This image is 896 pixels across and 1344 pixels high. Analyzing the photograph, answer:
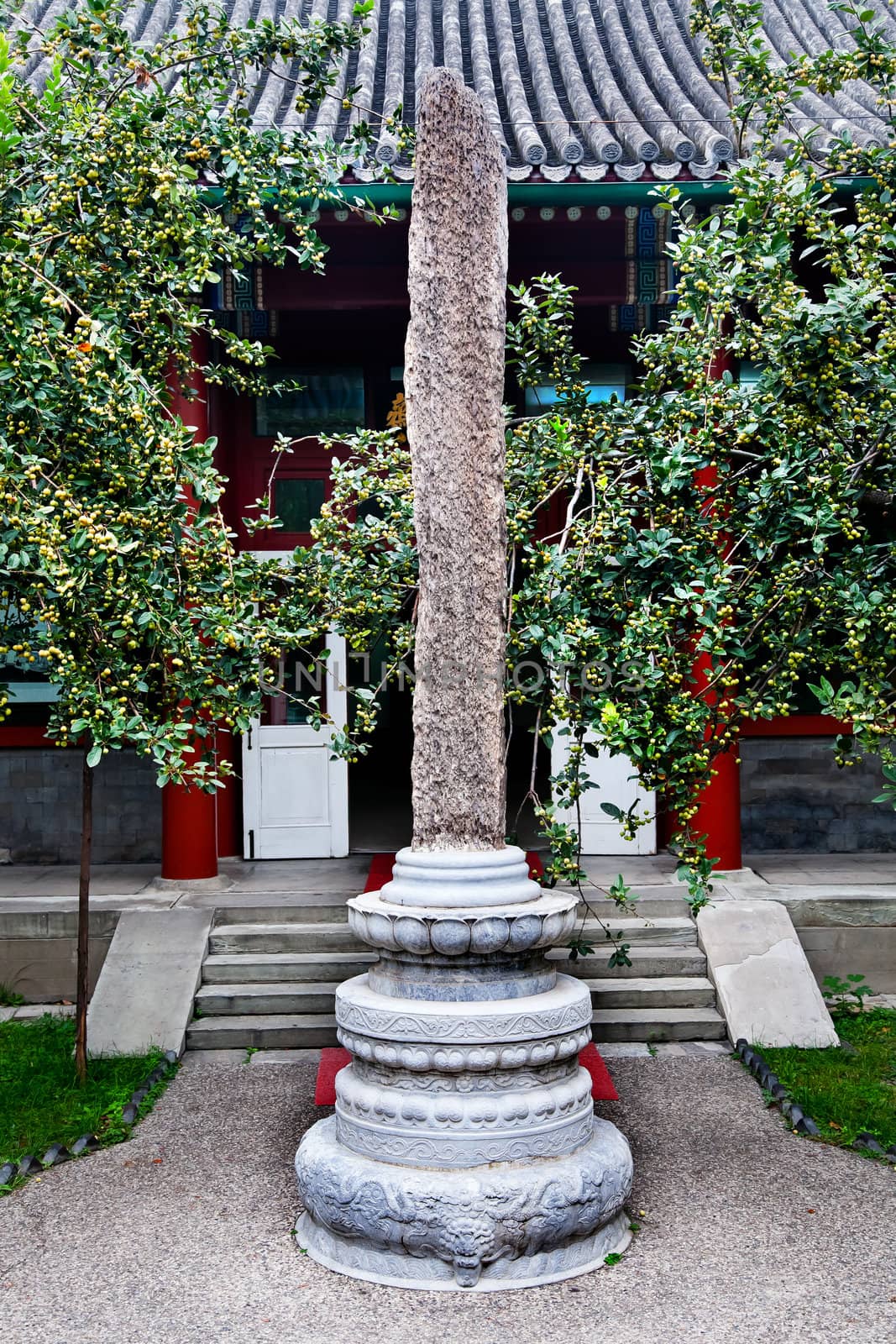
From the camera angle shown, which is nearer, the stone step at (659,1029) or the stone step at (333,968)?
the stone step at (659,1029)

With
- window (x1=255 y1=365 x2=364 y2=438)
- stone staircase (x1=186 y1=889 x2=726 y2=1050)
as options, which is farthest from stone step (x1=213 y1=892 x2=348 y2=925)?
window (x1=255 y1=365 x2=364 y2=438)

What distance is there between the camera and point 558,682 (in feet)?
13.2

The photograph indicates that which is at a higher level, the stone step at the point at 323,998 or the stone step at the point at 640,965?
the stone step at the point at 640,965

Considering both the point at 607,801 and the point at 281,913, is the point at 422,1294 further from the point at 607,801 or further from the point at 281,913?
the point at 607,801

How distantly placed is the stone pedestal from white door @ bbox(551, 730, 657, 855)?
426cm

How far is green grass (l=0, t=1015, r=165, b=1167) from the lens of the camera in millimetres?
4605

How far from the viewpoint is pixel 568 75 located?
7.95m

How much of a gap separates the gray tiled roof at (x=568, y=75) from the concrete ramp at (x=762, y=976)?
12.7 ft

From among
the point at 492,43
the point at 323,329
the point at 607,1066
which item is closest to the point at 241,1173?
the point at 607,1066

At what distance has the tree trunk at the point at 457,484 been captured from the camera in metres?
3.72

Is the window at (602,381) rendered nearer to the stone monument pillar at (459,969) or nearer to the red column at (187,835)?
the red column at (187,835)

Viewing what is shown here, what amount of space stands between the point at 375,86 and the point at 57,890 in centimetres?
566

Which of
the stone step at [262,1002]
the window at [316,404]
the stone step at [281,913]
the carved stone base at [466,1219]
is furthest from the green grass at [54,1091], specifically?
the window at [316,404]

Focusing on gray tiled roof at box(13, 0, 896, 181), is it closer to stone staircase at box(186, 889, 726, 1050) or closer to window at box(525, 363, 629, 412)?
window at box(525, 363, 629, 412)
